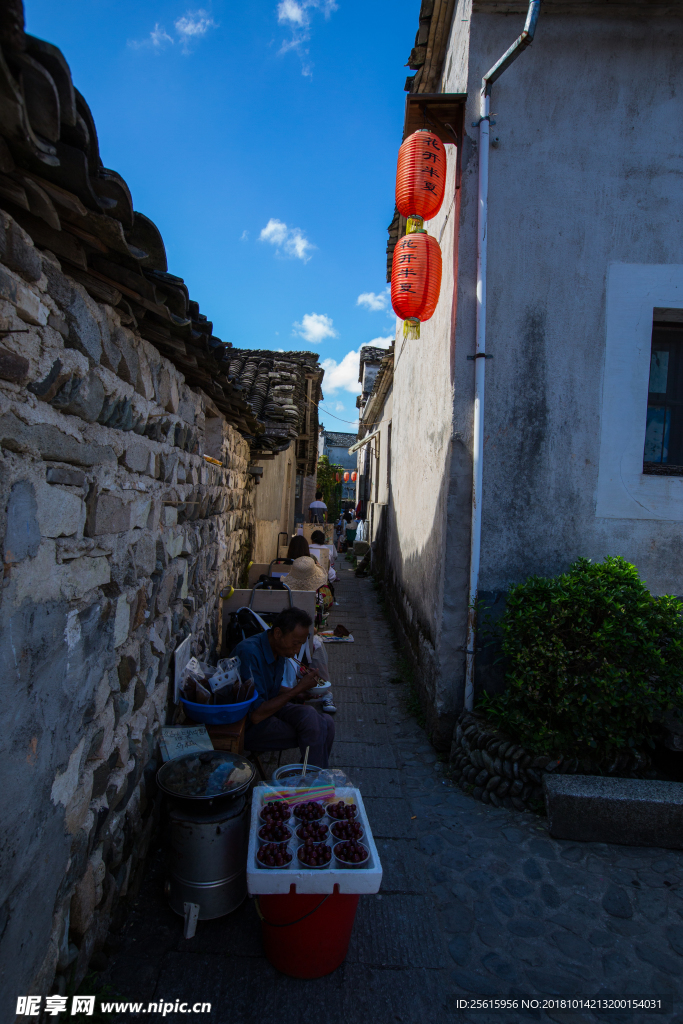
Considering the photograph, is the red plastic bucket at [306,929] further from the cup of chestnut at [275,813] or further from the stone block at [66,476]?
the stone block at [66,476]

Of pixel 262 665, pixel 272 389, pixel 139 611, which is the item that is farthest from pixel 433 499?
pixel 272 389

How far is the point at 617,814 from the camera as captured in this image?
3.36 m

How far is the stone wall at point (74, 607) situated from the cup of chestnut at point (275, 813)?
613 mm

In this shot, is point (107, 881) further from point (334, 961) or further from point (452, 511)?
point (452, 511)

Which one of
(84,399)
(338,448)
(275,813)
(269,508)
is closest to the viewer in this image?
(84,399)

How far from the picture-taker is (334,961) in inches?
95.4

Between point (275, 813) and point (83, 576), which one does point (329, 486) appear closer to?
point (275, 813)

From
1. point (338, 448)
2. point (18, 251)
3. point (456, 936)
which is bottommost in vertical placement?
point (456, 936)

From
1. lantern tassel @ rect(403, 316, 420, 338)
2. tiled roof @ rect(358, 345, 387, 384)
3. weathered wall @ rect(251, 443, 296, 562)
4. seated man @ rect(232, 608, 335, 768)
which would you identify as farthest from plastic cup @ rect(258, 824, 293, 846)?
tiled roof @ rect(358, 345, 387, 384)

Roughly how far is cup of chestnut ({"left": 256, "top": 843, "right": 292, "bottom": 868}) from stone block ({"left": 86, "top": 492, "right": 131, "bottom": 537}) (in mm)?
1470

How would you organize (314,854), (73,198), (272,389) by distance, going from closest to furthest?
1. (73,198)
2. (314,854)
3. (272,389)

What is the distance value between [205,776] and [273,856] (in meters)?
0.54

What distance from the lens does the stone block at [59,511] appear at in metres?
1.78

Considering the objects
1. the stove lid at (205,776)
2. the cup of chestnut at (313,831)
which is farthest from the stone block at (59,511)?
the cup of chestnut at (313,831)
